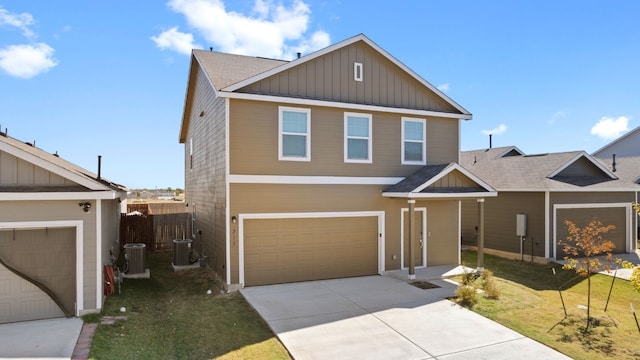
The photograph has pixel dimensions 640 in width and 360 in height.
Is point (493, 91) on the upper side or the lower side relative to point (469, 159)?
upper

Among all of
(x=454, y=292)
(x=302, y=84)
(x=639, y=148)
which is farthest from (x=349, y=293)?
(x=639, y=148)


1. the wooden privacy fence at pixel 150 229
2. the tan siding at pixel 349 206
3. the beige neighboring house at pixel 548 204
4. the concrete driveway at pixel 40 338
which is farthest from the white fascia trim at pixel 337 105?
the wooden privacy fence at pixel 150 229

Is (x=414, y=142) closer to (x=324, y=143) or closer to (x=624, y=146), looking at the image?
(x=324, y=143)

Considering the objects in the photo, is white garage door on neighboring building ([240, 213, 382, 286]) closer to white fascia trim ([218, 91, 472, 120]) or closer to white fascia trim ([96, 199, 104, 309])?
white fascia trim ([218, 91, 472, 120])

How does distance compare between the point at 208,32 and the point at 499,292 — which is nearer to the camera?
the point at 499,292

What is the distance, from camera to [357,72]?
1241 cm

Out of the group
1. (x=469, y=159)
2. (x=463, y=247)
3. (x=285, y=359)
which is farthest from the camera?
(x=469, y=159)

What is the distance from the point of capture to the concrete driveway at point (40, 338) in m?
6.37

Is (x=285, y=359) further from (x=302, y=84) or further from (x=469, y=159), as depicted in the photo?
(x=469, y=159)

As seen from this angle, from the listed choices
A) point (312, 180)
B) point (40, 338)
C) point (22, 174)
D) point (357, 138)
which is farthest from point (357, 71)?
point (40, 338)

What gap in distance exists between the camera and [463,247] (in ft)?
61.5

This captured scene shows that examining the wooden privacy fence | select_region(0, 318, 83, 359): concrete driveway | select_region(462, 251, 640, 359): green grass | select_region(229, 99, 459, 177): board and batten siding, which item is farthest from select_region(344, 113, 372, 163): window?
the wooden privacy fence

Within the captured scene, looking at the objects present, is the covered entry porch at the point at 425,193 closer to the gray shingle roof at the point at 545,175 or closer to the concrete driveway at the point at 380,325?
the concrete driveway at the point at 380,325

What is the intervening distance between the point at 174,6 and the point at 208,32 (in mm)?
3042
